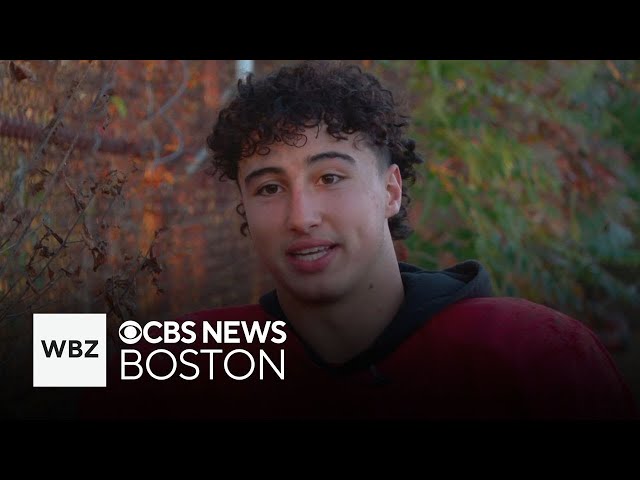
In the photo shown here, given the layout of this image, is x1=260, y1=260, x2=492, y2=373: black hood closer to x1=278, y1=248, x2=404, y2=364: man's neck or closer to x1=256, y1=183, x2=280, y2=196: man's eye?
x1=278, y1=248, x2=404, y2=364: man's neck

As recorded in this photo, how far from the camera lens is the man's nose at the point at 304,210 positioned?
2.58 m

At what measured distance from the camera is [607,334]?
6250 mm

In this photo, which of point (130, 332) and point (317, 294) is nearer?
point (317, 294)

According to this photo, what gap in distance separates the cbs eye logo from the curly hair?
1.76 ft

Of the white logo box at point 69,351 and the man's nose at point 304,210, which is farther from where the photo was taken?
the white logo box at point 69,351

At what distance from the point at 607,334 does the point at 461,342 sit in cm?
402

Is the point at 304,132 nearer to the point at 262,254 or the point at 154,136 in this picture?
the point at 262,254

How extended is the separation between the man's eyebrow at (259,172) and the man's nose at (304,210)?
2.9 inches

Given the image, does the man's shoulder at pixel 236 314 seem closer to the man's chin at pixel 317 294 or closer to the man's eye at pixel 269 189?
the man's chin at pixel 317 294

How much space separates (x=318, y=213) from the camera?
2594 millimetres

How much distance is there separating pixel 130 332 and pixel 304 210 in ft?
2.51

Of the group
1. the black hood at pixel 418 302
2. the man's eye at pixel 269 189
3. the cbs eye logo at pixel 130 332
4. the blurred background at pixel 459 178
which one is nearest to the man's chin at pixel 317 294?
the black hood at pixel 418 302

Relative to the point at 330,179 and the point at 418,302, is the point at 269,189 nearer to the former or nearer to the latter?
the point at 330,179

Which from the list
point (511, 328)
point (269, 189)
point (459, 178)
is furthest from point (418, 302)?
point (459, 178)
